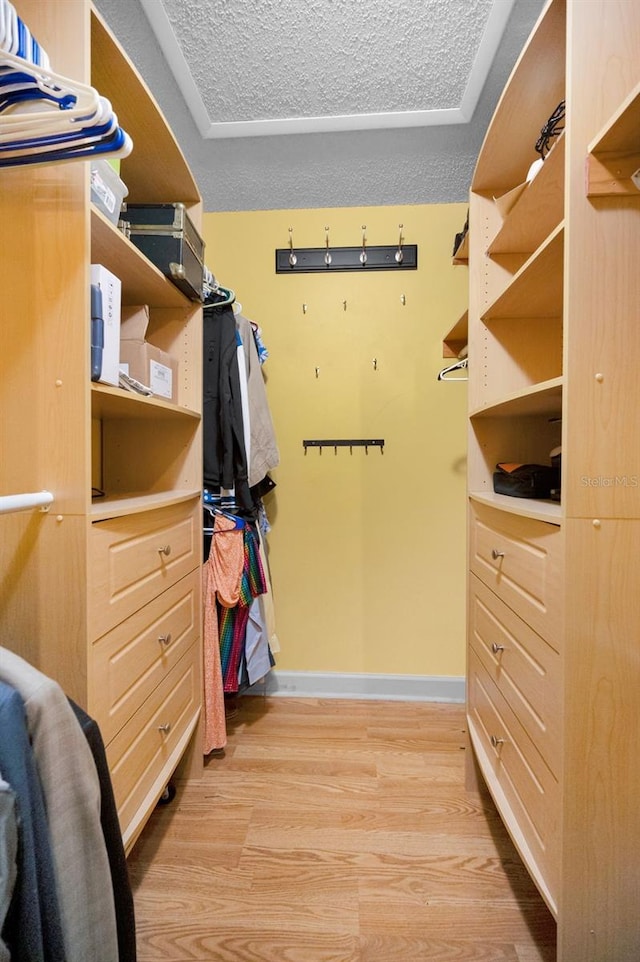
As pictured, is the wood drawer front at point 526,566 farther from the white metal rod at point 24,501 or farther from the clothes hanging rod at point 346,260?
the clothes hanging rod at point 346,260

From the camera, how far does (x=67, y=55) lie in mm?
764

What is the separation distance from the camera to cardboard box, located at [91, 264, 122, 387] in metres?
0.84

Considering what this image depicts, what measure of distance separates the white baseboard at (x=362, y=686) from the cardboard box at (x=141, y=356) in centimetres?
146

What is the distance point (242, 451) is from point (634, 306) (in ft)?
4.09

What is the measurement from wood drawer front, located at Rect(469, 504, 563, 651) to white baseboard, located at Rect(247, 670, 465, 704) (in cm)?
93

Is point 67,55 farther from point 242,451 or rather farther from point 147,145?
point 242,451

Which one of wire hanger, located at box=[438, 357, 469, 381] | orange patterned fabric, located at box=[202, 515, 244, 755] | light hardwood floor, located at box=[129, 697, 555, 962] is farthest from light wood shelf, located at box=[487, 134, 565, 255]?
light hardwood floor, located at box=[129, 697, 555, 962]

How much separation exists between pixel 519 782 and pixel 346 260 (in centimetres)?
206

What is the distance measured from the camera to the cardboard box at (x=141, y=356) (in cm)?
115

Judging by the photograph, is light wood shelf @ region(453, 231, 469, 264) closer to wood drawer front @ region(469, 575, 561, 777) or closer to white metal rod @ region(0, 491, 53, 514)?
wood drawer front @ region(469, 575, 561, 777)

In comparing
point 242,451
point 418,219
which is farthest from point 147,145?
point 418,219

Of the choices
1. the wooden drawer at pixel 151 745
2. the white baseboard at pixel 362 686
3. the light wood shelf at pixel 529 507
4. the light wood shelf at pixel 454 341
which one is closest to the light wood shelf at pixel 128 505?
the wooden drawer at pixel 151 745

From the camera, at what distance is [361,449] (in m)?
1.95

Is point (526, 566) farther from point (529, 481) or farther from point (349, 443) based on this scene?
point (349, 443)
